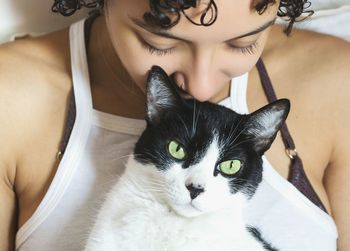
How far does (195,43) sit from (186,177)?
0.24 metres

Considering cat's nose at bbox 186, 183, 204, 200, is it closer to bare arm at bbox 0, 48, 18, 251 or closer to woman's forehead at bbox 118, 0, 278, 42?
woman's forehead at bbox 118, 0, 278, 42

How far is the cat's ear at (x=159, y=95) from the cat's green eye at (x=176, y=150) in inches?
2.9

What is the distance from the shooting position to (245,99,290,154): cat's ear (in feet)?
3.31

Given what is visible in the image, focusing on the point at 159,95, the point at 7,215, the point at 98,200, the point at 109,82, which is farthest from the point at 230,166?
the point at 7,215

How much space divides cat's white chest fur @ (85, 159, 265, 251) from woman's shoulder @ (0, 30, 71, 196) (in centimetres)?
26

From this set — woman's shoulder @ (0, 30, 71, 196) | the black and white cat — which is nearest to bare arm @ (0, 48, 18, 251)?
woman's shoulder @ (0, 30, 71, 196)

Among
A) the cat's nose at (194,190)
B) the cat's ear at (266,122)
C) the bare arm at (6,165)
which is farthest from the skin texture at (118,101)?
the cat's nose at (194,190)

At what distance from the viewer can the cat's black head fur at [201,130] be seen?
0.99m

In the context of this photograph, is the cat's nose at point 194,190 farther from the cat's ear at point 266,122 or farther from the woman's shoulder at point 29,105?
the woman's shoulder at point 29,105

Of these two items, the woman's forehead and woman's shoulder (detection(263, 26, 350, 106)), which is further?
woman's shoulder (detection(263, 26, 350, 106))

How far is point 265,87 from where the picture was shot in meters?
1.29

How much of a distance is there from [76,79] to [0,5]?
37 cm

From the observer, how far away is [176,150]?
0.99 metres

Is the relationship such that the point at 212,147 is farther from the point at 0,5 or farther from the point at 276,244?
the point at 0,5
